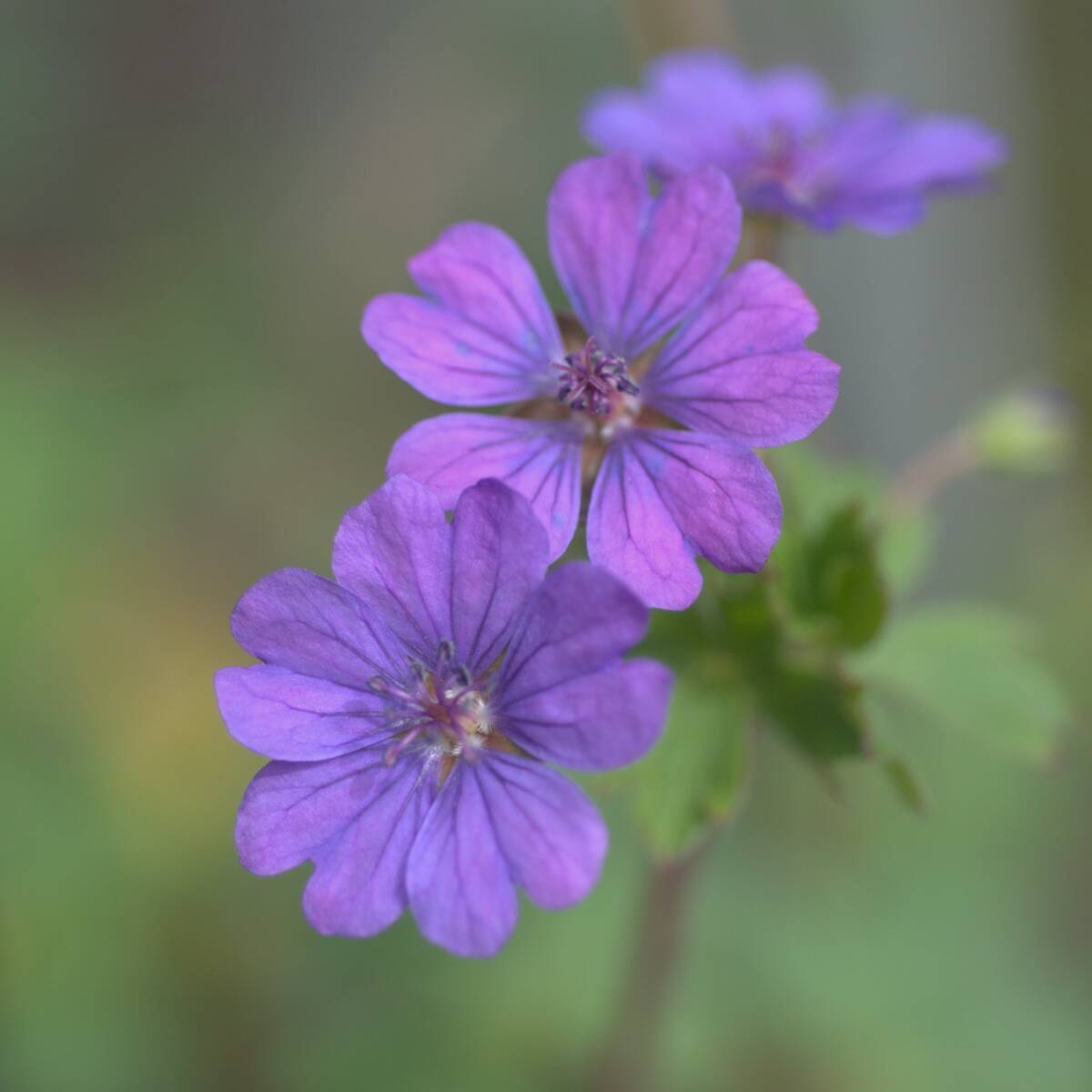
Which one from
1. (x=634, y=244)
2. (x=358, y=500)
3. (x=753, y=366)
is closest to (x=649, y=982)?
(x=753, y=366)

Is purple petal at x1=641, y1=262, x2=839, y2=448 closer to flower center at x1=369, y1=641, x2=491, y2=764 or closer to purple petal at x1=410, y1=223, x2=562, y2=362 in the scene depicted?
purple petal at x1=410, y1=223, x2=562, y2=362

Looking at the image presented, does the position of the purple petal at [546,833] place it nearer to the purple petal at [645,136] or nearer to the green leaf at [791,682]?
the green leaf at [791,682]

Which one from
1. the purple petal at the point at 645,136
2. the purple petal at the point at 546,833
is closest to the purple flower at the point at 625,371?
the purple petal at the point at 546,833

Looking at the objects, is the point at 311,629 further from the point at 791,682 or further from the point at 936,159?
the point at 936,159

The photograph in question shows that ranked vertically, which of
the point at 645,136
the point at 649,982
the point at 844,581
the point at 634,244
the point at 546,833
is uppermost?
the point at 645,136

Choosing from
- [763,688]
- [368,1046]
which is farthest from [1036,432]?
[368,1046]

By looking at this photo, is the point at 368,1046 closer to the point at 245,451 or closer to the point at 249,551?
the point at 249,551
